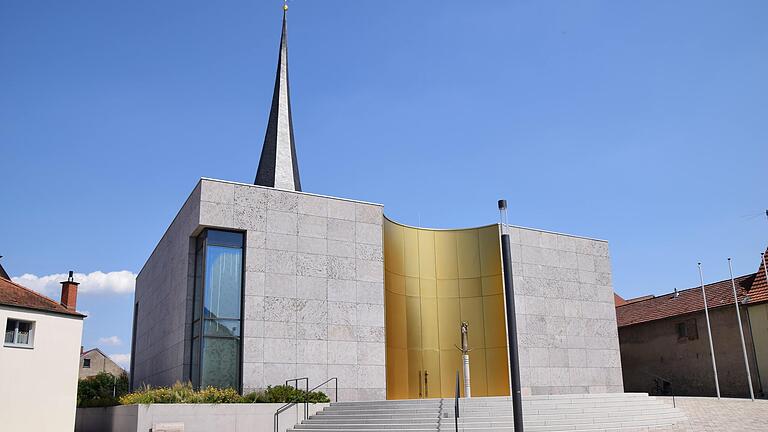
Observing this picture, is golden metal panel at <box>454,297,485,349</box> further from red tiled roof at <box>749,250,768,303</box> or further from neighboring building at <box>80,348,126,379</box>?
neighboring building at <box>80,348,126,379</box>

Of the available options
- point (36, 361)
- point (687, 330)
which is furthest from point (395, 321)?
point (687, 330)

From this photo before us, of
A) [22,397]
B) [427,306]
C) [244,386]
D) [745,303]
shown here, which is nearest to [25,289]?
[22,397]

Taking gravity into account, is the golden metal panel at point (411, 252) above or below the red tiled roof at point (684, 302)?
above

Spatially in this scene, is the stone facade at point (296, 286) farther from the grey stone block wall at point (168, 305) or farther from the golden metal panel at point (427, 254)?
the golden metal panel at point (427, 254)

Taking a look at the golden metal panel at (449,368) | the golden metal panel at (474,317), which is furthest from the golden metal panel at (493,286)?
the golden metal panel at (449,368)

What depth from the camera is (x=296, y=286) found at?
23875 mm

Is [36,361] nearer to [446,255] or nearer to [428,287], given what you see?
[428,287]

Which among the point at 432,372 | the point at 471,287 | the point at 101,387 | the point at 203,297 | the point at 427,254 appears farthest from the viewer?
the point at 101,387

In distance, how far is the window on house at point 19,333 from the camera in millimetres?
21453

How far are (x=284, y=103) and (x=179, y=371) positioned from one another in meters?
15.7

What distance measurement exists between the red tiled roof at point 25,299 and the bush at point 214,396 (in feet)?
13.7

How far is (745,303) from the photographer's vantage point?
32688 millimetres

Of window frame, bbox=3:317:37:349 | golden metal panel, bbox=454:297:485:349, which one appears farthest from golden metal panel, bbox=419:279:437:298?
window frame, bbox=3:317:37:349

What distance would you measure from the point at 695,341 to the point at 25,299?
31627mm
